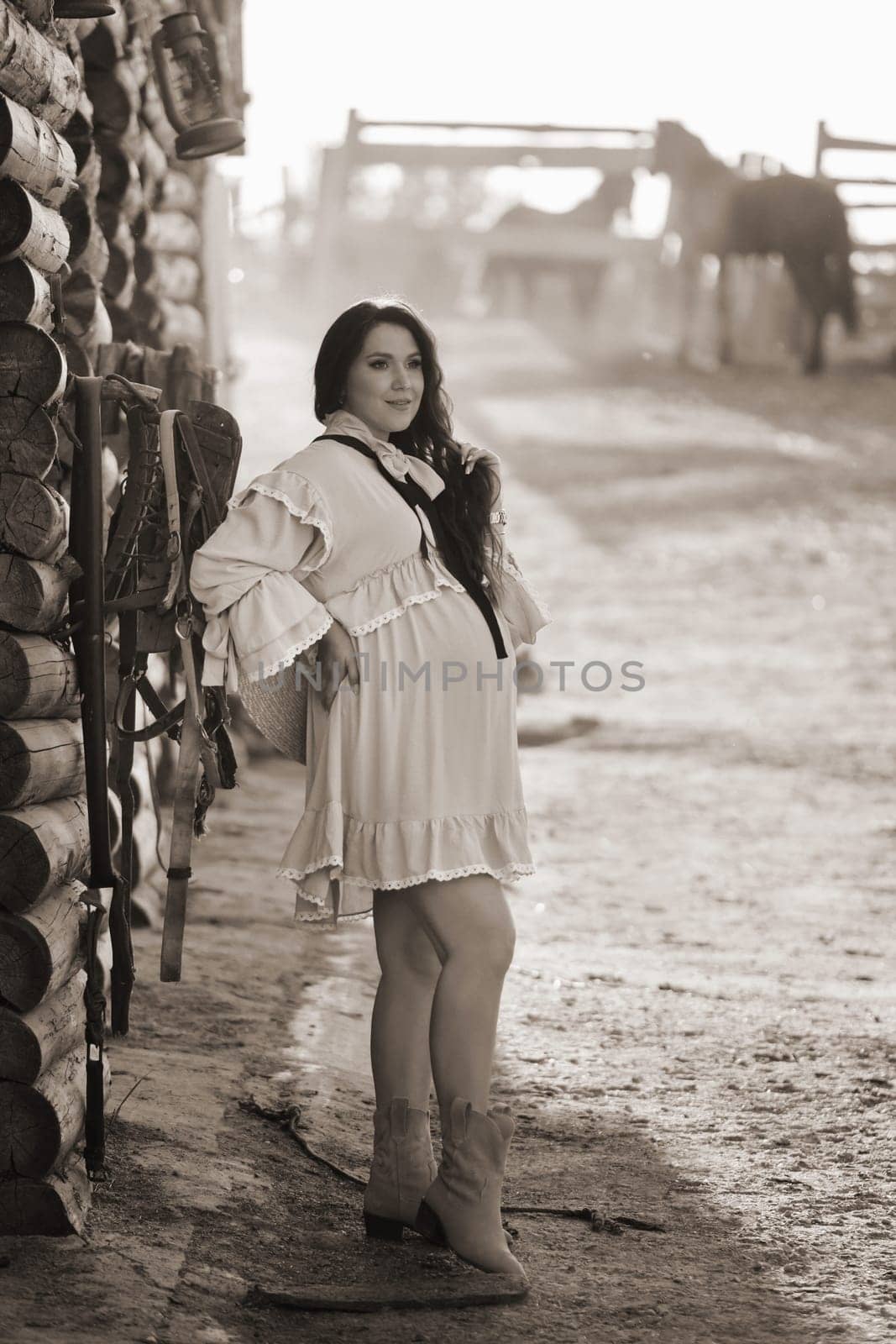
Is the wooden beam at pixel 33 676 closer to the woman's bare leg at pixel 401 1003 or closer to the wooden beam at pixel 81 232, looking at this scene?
the woman's bare leg at pixel 401 1003

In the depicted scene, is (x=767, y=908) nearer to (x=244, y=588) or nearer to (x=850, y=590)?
(x=244, y=588)

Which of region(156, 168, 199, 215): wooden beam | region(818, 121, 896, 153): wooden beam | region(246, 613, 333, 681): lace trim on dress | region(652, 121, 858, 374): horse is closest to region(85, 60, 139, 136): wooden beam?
region(156, 168, 199, 215): wooden beam

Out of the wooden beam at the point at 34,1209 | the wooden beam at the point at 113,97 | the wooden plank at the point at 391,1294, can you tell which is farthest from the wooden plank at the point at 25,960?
the wooden beam at the point at 113,97

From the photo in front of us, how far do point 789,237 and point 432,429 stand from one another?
16.0 m

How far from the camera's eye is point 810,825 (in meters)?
7.38

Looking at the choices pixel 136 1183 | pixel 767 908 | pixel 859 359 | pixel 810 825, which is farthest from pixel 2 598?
pixel 859 359

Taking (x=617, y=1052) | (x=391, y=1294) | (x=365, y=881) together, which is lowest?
(x=617, y=1052)

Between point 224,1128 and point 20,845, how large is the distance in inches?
41.8

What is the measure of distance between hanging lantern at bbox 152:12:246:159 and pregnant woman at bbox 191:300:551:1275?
1951 mm

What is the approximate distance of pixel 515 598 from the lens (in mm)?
3422

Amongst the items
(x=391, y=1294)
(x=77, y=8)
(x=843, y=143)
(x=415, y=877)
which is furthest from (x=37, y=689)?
(x=843, y=143)

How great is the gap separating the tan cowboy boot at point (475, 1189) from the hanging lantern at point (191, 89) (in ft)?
10.5

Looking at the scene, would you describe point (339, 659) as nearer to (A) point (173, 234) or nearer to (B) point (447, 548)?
(B) point (447, 548)

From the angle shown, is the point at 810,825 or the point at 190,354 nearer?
the point at 190,354
